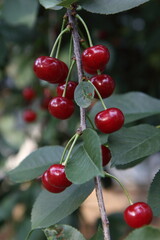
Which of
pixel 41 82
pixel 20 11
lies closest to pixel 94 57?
pixel 20 11

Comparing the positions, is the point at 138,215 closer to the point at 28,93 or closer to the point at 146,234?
the point at 146,234

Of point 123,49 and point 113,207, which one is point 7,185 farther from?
point 113,207

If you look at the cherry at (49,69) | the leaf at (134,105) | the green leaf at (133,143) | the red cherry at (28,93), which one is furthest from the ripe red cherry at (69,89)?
the red cherry at (28,93)

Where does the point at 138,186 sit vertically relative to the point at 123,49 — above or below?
below

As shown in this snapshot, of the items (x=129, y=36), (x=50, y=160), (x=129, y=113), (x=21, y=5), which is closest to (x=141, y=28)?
(x=129, y=36)

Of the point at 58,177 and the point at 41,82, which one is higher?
the point at 58,177

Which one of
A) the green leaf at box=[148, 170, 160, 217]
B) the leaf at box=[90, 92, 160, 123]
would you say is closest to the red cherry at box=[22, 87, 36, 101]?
the leaf at box=[90, 92, 160, 123]

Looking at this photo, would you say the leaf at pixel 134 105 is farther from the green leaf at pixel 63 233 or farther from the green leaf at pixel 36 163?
the green leaf at pixel 63 233
